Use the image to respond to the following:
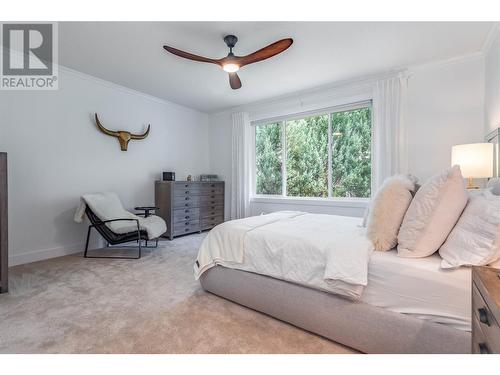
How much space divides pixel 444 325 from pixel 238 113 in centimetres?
442

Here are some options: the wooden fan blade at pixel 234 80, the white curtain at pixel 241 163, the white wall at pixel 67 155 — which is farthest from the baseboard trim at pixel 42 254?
the wooden fan blade at pixel 234 80

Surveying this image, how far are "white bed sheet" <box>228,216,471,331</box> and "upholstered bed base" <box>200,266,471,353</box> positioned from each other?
0.16 ft

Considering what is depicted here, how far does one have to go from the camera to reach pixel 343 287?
4.67ft

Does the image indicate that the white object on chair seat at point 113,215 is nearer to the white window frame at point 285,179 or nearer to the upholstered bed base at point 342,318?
the upholstered bed base at point 342,318

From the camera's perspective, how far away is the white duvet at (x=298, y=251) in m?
1.42

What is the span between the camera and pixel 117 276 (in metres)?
2.60

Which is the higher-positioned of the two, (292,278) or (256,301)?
(292,278)

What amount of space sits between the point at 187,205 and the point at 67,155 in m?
1.90

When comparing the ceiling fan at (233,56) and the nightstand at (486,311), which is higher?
the ceiling fan at (233,56)

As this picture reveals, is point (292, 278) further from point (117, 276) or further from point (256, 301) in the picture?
point (117, 276)

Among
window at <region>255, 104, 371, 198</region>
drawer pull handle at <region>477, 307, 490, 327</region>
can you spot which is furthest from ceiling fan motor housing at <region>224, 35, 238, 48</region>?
drawer pull handle at <region>477, 307, 490, 327</region>

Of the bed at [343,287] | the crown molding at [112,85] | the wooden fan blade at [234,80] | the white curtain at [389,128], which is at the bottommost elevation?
the bed at [343,287]

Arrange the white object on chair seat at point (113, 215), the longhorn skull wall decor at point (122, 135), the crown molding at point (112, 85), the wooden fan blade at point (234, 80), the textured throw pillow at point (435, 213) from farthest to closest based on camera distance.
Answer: the longhorn skull wall decor at point (122, 135), the crown molding at point (112, 85), the white object on chair seat at point (113, 215), the wooden fan blade at point (234, 80), the textured throw pillow at point (435, 213)

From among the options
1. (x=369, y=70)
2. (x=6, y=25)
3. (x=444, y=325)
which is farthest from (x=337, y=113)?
(x=6, y=25)
